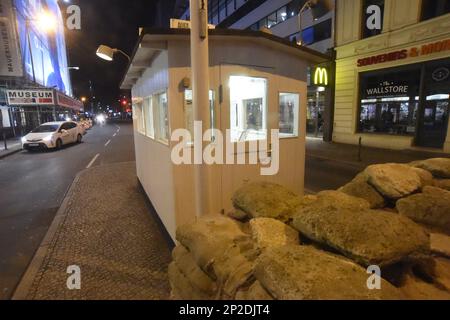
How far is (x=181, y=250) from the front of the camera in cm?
288

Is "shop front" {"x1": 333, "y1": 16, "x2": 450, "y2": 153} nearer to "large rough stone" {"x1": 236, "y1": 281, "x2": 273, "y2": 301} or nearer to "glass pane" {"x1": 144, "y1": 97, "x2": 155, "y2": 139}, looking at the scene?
"glass pane" {"x1": 144, "y1": 97, "x2": 155, "y2": 139}

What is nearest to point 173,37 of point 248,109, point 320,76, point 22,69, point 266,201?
point 248,109

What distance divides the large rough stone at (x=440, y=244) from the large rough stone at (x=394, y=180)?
23.7 inches

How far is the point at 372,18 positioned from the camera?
13922mm

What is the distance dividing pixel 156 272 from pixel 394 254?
2916 millimetres

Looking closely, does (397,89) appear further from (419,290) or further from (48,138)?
(48,138)

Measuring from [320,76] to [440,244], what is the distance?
14911 millimetres

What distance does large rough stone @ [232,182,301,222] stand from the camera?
294 cm

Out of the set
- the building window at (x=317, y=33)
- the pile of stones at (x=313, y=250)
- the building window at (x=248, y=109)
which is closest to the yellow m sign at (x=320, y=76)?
the building window at (x=317, y=33)

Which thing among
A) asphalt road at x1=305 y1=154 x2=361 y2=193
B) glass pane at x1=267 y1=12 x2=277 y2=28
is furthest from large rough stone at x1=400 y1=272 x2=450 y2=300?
glass pane at x1=267 y1=12 x2=277 y2=28

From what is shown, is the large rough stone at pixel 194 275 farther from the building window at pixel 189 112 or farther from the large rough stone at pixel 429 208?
the large rough stone at pixel 429 208

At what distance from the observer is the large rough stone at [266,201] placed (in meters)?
2.94
